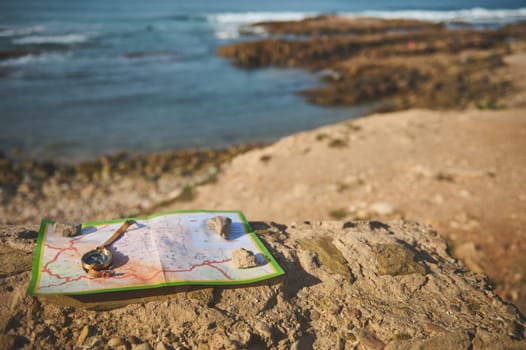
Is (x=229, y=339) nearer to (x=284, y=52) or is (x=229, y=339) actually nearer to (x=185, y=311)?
(x=185, y=311)

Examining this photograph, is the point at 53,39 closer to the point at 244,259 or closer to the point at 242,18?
the point at 242,18

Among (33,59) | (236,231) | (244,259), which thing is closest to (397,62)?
(33,59)

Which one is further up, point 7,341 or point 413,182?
point 7,341

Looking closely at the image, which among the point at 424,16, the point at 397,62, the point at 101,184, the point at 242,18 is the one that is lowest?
the point at 101,184

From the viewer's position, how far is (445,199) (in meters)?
6.12

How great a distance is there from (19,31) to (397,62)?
26.0 m

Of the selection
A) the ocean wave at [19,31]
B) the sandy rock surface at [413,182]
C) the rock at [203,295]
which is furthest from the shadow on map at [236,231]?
the ocean wave at [19,31]

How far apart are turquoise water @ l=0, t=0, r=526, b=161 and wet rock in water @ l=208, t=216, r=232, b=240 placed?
315 inches

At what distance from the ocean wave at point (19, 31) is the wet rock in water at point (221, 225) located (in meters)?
30.5

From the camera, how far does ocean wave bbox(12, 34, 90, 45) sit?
24259mm

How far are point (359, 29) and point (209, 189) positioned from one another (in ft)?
99.1

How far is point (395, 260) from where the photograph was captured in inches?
107

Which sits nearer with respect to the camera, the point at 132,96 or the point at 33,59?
the point at 132,96

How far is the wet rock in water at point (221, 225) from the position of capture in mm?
2738
